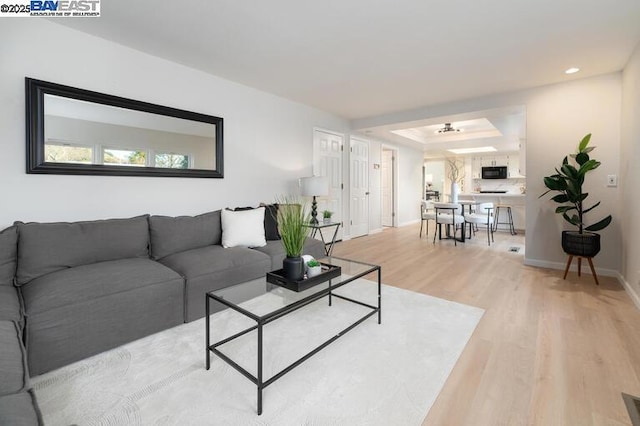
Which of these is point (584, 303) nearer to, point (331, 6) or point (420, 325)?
point (420, 325)

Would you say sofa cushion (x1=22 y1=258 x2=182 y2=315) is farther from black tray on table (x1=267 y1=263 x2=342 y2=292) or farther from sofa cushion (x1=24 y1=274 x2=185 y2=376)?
black tray on table (x1=267 y1=263 x2=342 y2=292)

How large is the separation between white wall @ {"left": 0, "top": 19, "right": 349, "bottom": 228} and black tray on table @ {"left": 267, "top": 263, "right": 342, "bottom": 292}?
1.82m

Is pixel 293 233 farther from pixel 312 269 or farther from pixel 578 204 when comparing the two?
pixel 578 204

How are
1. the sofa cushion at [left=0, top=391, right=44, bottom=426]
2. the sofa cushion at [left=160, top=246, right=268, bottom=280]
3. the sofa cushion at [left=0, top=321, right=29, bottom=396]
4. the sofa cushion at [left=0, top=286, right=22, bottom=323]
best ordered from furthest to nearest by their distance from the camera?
the sofa cushion at [left=160, top=246, right=268, bottom=280]
the sofa cushion at [left=0, top=286, right=22, bottom=323]
the sofa cushion at [left=0, top=321, right=29, bottom=396]
the sofa cushion at [left=0, top=391, right=44, bottom=426]

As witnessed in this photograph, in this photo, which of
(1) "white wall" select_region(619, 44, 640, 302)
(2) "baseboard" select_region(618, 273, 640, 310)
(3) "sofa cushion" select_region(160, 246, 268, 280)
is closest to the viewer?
(3) "sofa cushion" select_region(160, 246, 268, 280)

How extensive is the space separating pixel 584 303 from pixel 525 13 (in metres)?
2.54

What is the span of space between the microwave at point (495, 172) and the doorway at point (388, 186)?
3.27 m

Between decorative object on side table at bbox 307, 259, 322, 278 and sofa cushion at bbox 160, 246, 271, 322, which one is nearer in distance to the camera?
decorative object on side table at bbox 307, 259, 322, 278

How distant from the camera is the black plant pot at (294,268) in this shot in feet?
6.39

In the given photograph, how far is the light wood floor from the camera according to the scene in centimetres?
141

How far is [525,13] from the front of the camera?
228 centimetres

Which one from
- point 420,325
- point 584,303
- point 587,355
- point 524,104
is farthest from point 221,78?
point 584,303

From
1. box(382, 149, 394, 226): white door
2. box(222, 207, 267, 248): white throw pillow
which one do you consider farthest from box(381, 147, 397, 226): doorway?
box(222, 207, 267, 248): white throw pillow

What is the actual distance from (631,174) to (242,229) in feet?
13.0
